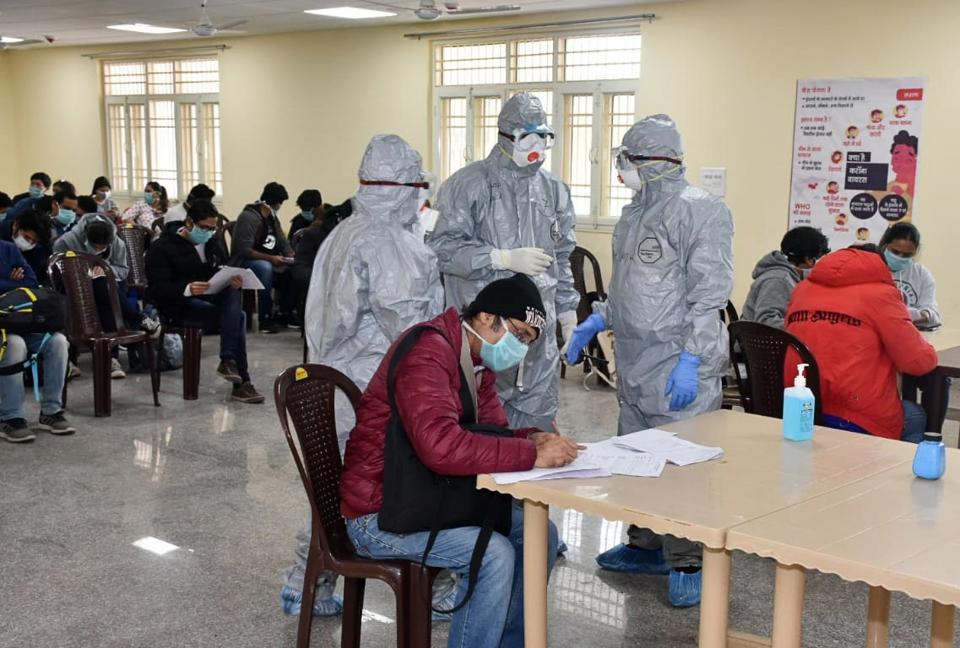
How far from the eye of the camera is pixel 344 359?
2965 millimetres

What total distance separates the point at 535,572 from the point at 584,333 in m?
1.32

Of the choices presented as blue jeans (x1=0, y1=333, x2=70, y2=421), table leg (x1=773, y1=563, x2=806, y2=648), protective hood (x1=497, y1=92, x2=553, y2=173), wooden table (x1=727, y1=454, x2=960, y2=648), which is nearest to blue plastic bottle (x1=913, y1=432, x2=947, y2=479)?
wooden table (x1=727, y1=454, x2=960, y2=648)

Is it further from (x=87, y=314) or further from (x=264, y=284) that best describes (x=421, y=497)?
(x=264, y=284)

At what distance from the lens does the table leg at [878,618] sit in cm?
256

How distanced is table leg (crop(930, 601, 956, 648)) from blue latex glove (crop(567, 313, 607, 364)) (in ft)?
4.53

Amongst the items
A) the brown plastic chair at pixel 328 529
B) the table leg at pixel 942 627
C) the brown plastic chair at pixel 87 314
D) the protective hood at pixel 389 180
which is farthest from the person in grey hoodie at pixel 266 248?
the table leg at pixel 942 627

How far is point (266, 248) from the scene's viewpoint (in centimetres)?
780

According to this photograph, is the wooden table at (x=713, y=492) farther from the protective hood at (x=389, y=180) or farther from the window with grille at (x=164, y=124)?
the window with grille at (x=164, y=124)

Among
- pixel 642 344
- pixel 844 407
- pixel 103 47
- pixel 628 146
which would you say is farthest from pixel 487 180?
pixel 103 47

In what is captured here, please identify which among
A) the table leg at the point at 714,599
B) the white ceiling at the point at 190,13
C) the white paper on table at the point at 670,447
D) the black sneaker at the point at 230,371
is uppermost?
the white ceiling at the point at 190,13

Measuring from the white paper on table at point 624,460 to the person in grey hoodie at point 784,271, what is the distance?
1.98 m

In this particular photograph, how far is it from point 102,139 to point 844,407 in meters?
10.5

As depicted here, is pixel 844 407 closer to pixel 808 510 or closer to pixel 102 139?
pixel 808 510

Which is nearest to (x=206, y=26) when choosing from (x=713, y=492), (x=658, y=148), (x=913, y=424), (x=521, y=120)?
(x=521, y=120)
